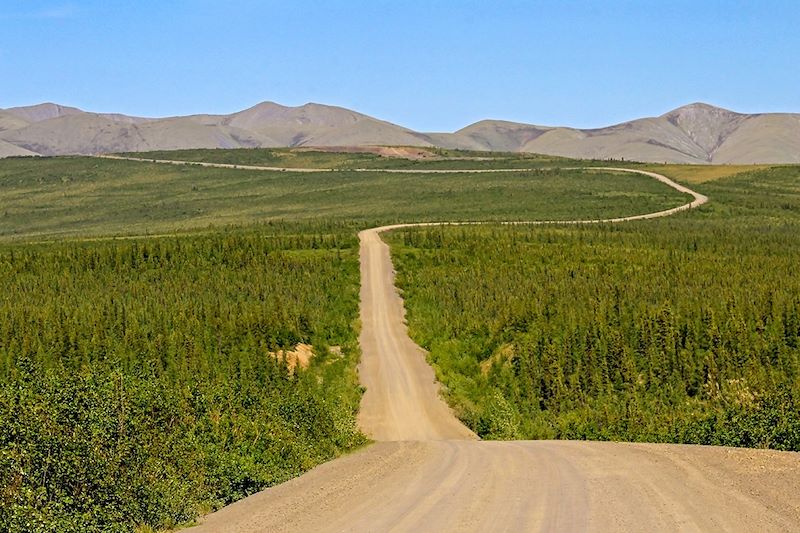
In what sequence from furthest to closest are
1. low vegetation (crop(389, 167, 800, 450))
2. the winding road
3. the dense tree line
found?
1. low vegetation (crop(389, 167, 800, 450))
2. the dense tree line
3. the winding road

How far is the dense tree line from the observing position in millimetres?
22031

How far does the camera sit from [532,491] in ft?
77.8

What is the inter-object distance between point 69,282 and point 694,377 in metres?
53.6

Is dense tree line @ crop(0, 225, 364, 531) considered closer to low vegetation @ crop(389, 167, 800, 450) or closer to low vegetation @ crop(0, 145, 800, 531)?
low vegetation @ crop(0, 145, 800, 531)

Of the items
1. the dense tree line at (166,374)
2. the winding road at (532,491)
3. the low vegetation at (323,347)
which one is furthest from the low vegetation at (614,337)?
the dense tree line at (166,374)

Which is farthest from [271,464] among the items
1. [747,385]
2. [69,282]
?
[69,282]

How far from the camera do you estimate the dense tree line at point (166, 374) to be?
2203cm

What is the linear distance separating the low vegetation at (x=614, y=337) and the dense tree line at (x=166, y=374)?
25.5 ft

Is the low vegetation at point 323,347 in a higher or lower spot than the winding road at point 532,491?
lower

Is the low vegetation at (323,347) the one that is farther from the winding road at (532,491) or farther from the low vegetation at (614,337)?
the winding road at (532,491)

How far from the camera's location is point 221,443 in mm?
30609

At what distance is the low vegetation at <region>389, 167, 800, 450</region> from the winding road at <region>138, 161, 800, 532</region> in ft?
20.7

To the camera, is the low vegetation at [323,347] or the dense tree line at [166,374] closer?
the dense tree line at [166,374]

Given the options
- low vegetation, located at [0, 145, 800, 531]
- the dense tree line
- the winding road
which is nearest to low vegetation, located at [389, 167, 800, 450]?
low vegetation, located at [0, 145, 800, 531]
